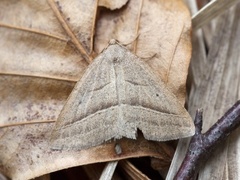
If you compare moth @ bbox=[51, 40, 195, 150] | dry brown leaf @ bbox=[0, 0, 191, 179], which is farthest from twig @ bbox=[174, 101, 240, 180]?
dry brown leaf @ bbox=[0, 0, 191, 179]

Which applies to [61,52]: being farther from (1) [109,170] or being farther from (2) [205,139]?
(2) [205,139]

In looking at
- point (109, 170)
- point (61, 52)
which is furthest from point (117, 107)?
point (61, 52)

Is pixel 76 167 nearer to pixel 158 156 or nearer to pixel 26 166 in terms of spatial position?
pixel 26 166

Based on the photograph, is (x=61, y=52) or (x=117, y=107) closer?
(x=117, y=107)

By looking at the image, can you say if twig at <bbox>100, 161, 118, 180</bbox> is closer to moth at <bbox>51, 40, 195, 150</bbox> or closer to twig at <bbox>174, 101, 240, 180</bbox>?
moth at <bbox>51, 40, 195, 150</bbox>

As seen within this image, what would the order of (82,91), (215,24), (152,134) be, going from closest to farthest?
1. (152,134)
2. (82,91)
3. (215,24)

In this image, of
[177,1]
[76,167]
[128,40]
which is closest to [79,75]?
[128,40]
